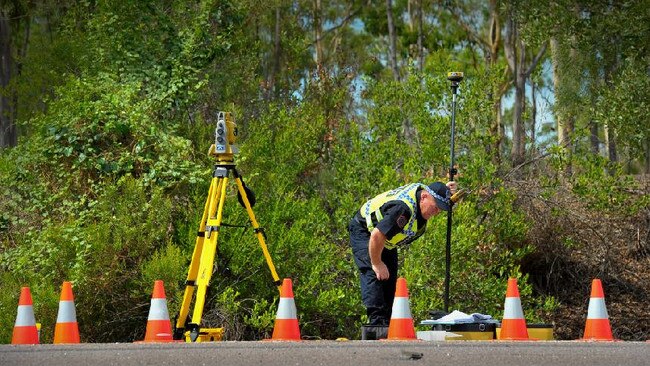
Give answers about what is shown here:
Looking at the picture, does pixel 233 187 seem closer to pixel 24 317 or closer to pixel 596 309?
pixel 24 317

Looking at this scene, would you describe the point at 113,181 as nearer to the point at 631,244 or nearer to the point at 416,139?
the point at 416,139

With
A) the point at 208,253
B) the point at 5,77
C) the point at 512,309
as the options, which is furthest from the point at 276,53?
the point at 512,309

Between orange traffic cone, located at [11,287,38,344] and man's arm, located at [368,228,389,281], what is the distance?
99.1 inches

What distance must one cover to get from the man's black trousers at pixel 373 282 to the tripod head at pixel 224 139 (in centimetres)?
117

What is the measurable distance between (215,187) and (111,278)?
12.7ft

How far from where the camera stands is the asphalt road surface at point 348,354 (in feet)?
23.2

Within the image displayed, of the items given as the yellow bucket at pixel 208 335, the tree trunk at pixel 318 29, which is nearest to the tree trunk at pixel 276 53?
the tree trunk at pixel 318 29

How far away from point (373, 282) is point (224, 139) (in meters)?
1.59

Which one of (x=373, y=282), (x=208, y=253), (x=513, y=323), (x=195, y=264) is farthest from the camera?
(x=195, y=264)

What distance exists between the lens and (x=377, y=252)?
9.30 meters

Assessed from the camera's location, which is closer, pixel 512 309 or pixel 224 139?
pixel 512 309

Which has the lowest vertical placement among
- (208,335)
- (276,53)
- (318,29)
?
(208,335)

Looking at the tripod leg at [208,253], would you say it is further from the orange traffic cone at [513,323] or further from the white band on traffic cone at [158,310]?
the orange traffic cone at [513,323]

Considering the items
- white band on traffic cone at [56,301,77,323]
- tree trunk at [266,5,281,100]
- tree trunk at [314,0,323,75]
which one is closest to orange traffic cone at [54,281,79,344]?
white band on traffic cone at [56,301,77,323]
